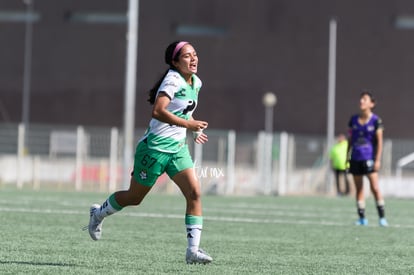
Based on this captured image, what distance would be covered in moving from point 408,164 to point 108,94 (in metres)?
16.3

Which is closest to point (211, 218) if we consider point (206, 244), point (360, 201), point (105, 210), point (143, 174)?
point (360, 201)

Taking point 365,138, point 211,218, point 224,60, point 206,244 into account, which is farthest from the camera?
point 224,60

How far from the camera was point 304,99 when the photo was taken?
160ft

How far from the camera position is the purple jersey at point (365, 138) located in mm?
17312

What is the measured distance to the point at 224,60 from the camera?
50.0 m

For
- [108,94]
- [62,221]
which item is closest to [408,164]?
[108,94]

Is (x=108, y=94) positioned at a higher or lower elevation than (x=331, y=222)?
higher

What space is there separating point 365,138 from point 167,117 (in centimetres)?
841

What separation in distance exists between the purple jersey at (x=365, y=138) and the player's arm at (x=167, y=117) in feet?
26.7

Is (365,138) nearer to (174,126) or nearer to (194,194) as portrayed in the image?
(194,194)

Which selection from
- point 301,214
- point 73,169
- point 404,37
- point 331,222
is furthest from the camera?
point 404,37

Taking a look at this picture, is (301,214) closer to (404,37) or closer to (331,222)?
(331,222)

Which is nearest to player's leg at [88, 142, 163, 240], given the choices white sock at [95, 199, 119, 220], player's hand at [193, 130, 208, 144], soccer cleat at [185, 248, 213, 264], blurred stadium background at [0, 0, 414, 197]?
white sock at [95, 199, 119, 220]

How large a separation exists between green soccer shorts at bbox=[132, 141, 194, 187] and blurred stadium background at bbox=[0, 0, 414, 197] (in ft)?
118
